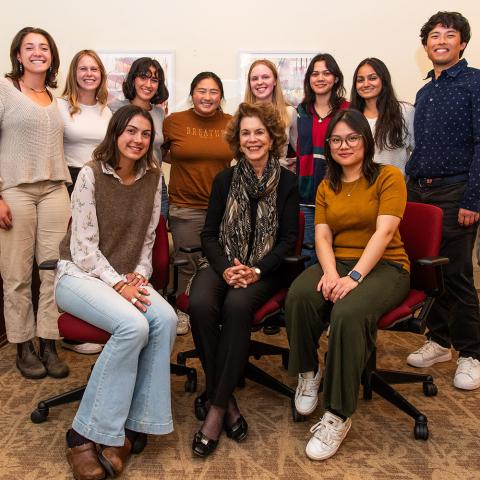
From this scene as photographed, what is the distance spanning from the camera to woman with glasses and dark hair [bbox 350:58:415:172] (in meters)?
2.64

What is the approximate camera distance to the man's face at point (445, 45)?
8.30 feet

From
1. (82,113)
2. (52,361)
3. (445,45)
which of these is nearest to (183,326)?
(52,361)

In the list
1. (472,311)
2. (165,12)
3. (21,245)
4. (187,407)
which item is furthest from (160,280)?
(165,12)

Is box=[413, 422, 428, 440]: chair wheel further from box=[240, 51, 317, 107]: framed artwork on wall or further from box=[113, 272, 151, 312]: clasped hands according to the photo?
box=[240, 51, 317, 107]: framed artwork on wall

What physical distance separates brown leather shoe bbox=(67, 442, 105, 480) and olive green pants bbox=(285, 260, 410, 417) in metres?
0.83

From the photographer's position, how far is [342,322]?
75.8 inches

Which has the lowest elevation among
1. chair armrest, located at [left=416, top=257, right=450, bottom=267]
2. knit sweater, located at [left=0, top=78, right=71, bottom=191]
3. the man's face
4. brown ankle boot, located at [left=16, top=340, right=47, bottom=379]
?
brown ankle boot, located at [left=16, top=340, right=47, bottom=379]

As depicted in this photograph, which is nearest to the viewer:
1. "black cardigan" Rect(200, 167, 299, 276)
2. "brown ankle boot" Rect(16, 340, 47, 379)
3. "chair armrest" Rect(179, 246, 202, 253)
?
"black cardigan" Rect(200, 167, 299, 276)

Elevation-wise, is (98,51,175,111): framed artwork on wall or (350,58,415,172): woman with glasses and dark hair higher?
(98,51,175,111): framed artwork on wall

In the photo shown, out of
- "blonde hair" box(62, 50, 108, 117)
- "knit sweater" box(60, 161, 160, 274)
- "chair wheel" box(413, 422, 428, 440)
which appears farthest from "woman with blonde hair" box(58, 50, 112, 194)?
"chair wheel" box(413, 422, 428, 440)

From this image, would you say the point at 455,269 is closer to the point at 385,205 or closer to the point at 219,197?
the point at 385,205

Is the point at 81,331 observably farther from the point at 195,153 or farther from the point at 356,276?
the point at 195,153

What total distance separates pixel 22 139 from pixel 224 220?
1.06m

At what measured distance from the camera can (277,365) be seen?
2834mm
